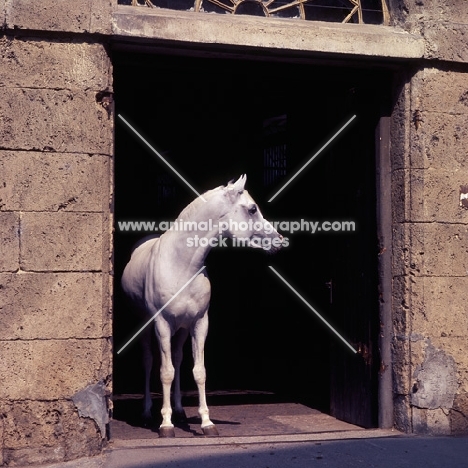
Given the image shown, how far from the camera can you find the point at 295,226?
332 inches

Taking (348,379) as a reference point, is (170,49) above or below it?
above

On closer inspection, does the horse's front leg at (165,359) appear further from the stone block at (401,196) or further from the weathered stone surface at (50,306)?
the stone block at (401,196)

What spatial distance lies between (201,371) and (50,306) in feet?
4.84

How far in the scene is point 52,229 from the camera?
563 cm

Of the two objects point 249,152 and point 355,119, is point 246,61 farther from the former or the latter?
point 249,152

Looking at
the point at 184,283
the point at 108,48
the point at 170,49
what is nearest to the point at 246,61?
the point at 170,49

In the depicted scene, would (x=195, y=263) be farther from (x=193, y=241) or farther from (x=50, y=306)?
(x=50, y=306)

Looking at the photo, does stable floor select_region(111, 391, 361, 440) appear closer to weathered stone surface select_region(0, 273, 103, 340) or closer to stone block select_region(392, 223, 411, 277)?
weathered stone surface select_region(0, 273, 103, 340)

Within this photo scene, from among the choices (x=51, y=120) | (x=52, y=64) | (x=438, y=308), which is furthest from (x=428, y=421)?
(x=52, y=64)

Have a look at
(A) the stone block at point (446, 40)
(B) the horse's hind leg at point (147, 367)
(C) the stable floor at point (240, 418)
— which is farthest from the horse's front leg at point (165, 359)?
(A) the stone block at point (446, 40)

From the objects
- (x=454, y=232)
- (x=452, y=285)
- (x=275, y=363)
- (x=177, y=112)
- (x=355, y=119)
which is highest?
(x=177, y=112)

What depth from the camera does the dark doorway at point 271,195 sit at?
265 inches

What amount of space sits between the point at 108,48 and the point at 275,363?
4846mm

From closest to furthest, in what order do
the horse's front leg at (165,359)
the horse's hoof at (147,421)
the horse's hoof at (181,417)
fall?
the horse's front leg at (165,359) → the horse's hoof at (147,421) → the horse's hoof at (181,417)
